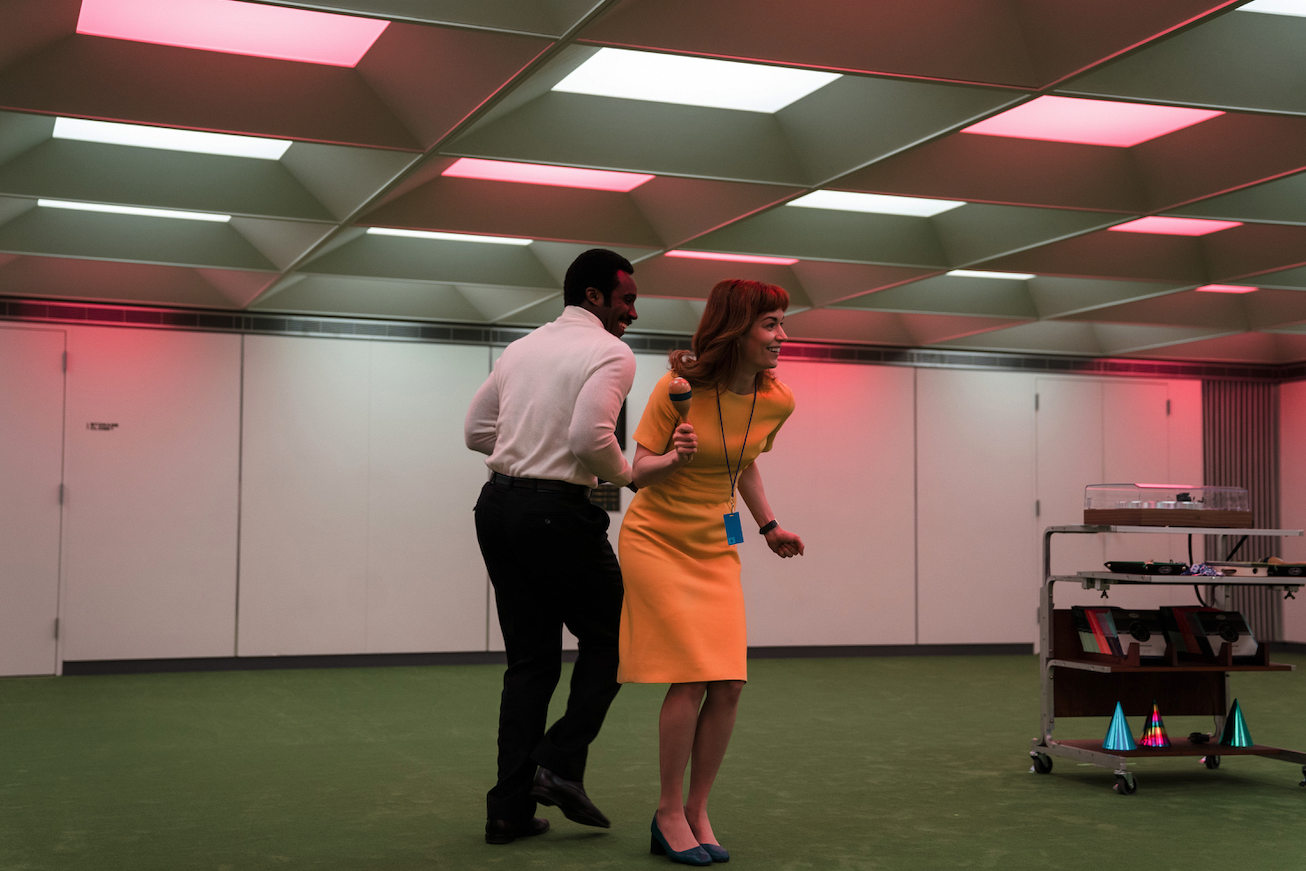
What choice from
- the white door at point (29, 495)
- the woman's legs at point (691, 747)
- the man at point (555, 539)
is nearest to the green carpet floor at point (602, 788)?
the woman's legs at point (691, 747)

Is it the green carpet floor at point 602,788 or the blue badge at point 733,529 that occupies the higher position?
the blue badge at point 733,529

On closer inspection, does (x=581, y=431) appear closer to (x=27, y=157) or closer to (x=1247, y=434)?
(x=27, y=157)

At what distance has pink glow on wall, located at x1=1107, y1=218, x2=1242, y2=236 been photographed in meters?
7.10

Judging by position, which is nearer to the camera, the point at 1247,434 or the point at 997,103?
the point at 997,103

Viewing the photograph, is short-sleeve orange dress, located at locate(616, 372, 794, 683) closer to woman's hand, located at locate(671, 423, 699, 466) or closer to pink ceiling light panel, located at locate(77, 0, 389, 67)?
woman's hand, located at locate(671, 423, 699, 466)

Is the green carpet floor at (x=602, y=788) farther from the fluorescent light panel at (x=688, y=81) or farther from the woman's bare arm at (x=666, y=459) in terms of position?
the fluorescent light panel at (x=688, y=81)

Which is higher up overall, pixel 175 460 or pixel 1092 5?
pixel 1092 5

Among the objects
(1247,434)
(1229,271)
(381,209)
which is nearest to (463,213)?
(381,209)


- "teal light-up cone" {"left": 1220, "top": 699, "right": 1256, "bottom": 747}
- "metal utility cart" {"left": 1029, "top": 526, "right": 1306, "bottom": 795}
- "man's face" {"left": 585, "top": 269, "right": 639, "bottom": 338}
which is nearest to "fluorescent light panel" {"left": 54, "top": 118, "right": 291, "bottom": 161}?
"man's face" {"left": 585, "top": 269, "right": 639, "bottom": 338}

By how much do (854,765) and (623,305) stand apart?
246cm

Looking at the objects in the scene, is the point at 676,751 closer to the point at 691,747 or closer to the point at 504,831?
the point at 691,747

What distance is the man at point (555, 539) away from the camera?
3.44 metres

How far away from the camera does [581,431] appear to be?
131 inches

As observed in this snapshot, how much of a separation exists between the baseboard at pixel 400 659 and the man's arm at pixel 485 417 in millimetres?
4864
